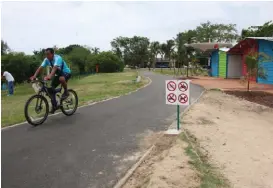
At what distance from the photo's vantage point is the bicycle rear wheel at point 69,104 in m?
8.81

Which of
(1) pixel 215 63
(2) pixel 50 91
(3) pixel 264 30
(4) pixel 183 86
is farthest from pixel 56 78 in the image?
(3) pixel 264 30

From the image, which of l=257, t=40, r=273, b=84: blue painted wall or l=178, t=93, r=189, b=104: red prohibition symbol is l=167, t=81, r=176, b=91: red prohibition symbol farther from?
l=257, t=40, r=273, b=84: blue painted wall

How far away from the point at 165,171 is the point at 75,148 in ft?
6.37

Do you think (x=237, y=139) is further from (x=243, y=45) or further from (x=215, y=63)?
(x=215, y=63)

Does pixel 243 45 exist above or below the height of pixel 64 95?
above

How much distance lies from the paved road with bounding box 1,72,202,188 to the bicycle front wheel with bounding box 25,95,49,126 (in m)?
0.16

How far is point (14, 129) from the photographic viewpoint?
7.37 m

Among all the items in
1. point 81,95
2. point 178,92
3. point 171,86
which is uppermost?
A: point 171,86

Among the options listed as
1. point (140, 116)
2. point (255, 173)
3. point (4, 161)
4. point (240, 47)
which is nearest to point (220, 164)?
point (255, 173)

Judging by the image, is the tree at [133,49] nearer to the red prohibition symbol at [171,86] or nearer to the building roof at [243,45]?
the building roof at [243,45]

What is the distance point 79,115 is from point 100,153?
3652 mm

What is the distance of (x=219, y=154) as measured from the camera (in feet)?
18.6

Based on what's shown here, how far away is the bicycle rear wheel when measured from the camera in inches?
347

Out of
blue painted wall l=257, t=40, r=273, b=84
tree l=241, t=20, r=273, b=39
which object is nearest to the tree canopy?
tree l=241, t=20, r=273, b=39
